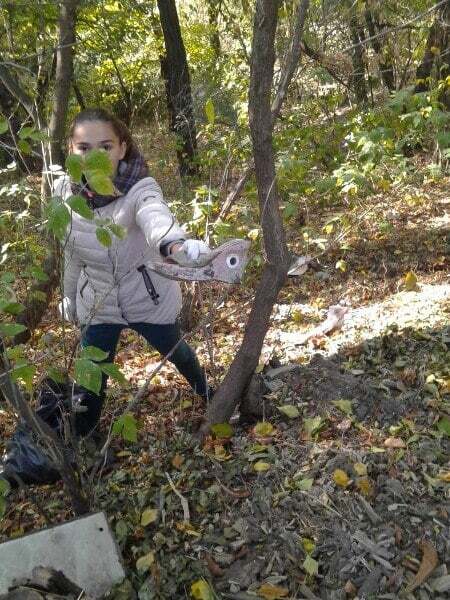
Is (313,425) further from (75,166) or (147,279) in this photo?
(75,166)

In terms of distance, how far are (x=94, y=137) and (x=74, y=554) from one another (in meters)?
1.63

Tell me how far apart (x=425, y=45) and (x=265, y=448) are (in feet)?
18.9

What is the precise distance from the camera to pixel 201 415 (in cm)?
283

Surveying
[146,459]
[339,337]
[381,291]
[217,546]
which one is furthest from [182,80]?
[217,546]

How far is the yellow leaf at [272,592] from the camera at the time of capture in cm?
184

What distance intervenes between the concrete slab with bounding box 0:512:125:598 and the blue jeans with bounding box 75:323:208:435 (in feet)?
2.38

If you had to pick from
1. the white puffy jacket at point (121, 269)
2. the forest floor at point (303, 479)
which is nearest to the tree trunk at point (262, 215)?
the forest floor at point (303, 479)

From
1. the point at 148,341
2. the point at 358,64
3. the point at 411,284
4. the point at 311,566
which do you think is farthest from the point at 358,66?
the point at 311,566

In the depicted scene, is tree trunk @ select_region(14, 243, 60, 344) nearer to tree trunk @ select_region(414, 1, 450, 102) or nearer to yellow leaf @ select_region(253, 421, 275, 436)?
yellow leaf @ select_region(253, 421, 275, 436)

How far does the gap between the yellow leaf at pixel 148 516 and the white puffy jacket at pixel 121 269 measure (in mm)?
A: 857

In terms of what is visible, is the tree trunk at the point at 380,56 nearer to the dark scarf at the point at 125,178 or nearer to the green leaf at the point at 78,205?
the dark scarf at the point at 125,178

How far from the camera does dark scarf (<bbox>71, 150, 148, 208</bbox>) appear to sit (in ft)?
7.06

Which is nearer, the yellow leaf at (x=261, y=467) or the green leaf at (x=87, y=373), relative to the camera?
the green leaf at (x=87, y=373)

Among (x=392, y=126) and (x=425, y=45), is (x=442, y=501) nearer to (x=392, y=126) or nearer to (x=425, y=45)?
Answer: (x=392, y=126)
